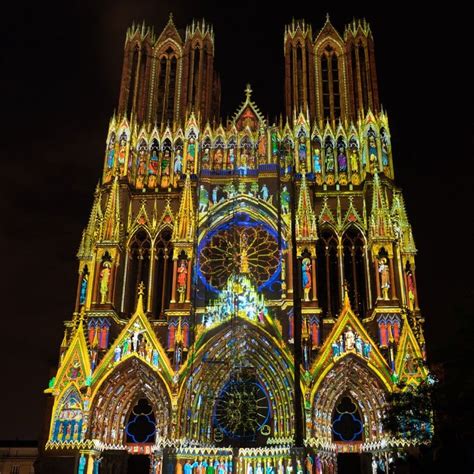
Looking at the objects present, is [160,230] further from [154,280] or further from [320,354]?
[320,354]

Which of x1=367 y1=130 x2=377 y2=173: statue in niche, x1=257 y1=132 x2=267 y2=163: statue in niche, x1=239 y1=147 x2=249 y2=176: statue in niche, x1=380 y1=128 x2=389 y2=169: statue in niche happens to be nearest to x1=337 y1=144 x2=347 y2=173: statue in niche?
x1=367 y1=130 x2=377 y2=173: statue in niche

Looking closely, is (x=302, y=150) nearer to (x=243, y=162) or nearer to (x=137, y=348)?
(x=243, y=162)

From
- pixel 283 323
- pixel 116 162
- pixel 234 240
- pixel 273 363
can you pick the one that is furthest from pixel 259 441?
pixel 116 162

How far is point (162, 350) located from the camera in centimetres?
3481

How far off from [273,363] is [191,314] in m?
5.02

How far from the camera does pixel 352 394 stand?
34.7 m

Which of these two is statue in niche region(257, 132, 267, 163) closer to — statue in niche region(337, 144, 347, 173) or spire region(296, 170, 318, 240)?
spire region(296, 170, 318, 240)

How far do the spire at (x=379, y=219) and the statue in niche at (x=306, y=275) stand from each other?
3853 millimetres

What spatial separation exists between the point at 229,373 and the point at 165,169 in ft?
45.6

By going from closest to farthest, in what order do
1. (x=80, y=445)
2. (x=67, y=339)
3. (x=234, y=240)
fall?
(x=80, y=445) < (x=67, y=339) < (x=234, y=240)

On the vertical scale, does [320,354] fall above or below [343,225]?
Answer: below

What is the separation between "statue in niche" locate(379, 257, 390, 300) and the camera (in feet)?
117

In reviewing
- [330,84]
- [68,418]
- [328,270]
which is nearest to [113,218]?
[68,418]

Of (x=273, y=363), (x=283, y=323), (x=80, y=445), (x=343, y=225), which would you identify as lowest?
(x=80, y=445)
